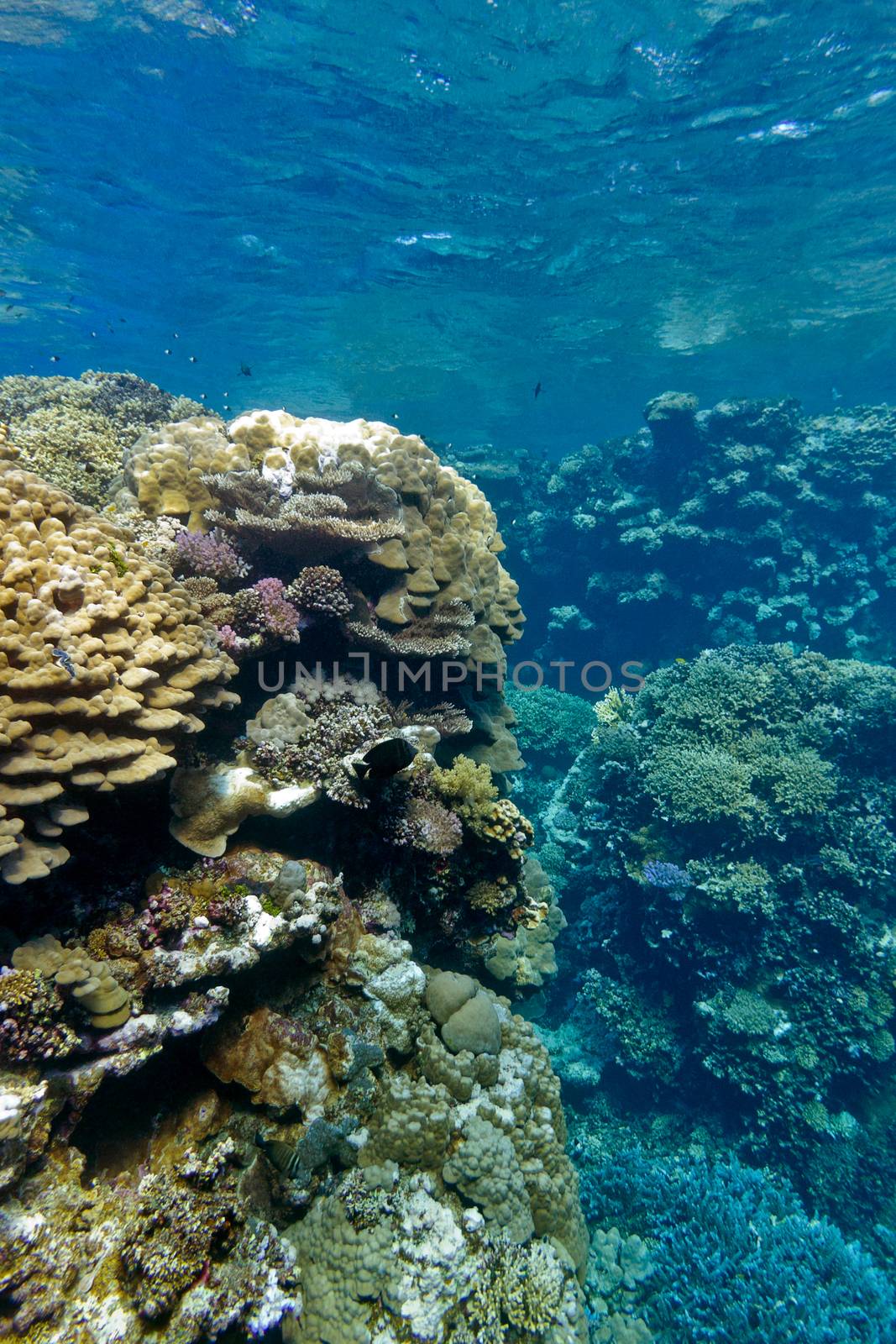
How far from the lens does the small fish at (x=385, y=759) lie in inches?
153

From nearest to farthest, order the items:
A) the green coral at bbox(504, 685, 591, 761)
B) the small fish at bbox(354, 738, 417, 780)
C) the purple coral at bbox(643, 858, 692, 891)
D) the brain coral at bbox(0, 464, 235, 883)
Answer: the brain coral at bbox(0, 464, 235, 883) < the small fish at bbox(354, 738, 417, 780) < the purple coral at bbox(643, 858, 692, 891) < the green coral at bbox(504, 685, 591, 761)

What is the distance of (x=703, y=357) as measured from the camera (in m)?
37.9

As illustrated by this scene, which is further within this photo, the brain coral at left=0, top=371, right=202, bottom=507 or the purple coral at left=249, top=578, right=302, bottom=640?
the brain coral at left=0, top=371, right=202, bottom=507

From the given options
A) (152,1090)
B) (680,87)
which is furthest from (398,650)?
(680,87)

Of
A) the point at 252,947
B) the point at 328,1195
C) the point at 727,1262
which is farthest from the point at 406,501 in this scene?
the point at 727,1262

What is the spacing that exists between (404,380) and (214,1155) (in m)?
46.4

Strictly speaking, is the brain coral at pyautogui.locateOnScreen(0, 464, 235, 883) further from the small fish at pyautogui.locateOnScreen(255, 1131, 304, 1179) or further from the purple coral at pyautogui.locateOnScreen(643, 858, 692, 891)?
the purple coral at pyautogui.locateOnScreen(643, 858, 692, 891)

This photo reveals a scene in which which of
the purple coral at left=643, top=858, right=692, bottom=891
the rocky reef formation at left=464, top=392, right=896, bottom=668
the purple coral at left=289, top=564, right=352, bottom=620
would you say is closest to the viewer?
the purple coral at left=289, top=564, right=352, bottom=620

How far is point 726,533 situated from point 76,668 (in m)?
21.2

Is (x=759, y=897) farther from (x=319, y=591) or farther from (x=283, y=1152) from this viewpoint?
(x=319, y=591)

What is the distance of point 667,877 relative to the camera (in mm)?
9820

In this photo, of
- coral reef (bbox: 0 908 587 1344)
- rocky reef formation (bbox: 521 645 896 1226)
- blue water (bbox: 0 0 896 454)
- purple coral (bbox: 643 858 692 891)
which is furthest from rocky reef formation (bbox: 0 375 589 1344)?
blue water (bbox: 0 0 896 454)

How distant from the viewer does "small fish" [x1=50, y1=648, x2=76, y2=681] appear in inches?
116

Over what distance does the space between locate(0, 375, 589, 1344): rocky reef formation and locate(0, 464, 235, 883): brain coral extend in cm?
2
